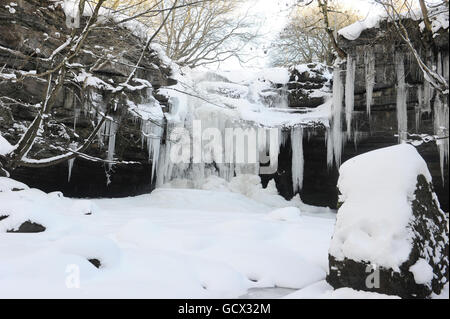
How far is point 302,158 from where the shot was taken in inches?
394

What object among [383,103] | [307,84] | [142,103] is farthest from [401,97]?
[142,103]

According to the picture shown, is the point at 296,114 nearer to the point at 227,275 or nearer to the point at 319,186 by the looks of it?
the point at 319,186

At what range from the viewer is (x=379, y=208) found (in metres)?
2.53

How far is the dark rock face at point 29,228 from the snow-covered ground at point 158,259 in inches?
2.2

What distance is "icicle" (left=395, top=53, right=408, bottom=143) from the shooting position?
7.61 meters

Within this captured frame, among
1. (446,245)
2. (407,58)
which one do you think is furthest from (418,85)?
(446,245)

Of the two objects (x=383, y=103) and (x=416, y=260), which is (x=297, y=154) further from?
(x=416, y=260)

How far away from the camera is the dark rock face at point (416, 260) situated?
7.56 ft

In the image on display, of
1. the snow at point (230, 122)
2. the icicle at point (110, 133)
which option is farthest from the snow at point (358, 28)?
the icicle at point (110, 133)

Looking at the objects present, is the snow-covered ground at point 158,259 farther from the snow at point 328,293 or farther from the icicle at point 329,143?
the icicle at point 329,143

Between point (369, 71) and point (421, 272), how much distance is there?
6.69 metres

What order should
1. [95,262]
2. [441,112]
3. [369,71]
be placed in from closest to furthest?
1. [95,262]
2. [441,112]
3. [369,71]

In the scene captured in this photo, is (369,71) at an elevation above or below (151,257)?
above
